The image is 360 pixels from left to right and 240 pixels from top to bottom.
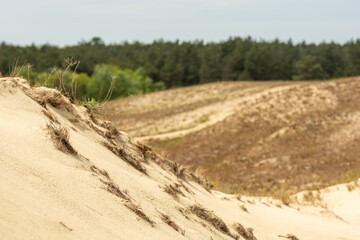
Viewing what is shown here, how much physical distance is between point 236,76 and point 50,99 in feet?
279

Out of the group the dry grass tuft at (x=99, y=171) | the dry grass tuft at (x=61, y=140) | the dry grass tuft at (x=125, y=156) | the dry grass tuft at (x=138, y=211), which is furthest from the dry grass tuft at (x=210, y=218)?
the dry grass tuft at (x=61, y=140)

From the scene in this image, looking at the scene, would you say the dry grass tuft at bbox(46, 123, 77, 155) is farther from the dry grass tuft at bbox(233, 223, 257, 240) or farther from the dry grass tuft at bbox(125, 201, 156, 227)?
the dry grass tuft at bbox(233, 223, 257, 240)

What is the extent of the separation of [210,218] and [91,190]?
2.60 m

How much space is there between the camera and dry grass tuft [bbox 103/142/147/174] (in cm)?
770

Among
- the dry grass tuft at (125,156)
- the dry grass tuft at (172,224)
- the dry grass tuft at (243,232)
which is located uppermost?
the dry grass tuft at (125,156)

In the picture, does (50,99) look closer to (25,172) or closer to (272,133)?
(25,172)

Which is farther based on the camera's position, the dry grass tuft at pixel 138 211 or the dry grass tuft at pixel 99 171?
the dry grass tuft at pixel 99 171

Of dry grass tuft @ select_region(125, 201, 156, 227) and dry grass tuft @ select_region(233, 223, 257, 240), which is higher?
dry grass tuft @ select_region(125, 201, 156, 227)

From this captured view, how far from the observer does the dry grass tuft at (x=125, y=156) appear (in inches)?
303

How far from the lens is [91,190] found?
4.93 meters

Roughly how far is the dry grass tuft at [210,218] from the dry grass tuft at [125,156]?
1.12 metres

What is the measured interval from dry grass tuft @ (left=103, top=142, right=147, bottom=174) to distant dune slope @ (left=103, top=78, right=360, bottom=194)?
8314 millimetres

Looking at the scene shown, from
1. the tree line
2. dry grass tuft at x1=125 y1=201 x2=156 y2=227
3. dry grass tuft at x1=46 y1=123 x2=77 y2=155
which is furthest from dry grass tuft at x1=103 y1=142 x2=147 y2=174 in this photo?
the tree line

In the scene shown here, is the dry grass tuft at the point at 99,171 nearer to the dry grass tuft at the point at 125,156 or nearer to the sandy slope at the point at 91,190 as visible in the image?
the sandy slope at the point at 91,190
